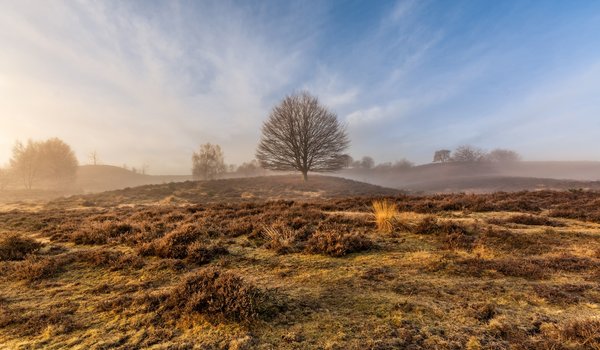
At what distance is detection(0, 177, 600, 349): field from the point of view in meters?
3.30

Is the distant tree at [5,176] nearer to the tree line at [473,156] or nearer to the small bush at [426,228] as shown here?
the small bush at [426,228]

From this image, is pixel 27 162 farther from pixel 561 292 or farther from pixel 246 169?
pixel 561 292

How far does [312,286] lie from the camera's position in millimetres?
4750

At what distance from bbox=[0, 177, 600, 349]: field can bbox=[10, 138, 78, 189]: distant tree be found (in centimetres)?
5839

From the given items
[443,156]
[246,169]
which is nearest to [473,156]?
[443,156]

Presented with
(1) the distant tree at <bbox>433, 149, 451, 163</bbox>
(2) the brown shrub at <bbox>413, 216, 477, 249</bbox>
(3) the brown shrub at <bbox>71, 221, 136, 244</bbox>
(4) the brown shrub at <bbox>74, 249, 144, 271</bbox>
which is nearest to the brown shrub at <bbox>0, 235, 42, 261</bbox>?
(3) the brown shrub at <bbox>71, 221, 136, 244</bbox>

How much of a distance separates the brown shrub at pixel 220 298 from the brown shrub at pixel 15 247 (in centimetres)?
582

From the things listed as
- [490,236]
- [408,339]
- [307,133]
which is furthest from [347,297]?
[307,133]

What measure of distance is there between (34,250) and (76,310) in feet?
16.0

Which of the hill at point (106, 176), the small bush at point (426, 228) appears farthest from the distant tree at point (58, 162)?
the small bush at point (426, 228)

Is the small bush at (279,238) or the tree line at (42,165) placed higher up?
the tree line at (42,165)

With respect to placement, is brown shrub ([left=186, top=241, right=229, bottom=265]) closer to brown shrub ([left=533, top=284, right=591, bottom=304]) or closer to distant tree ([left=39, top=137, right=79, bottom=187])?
brown shrub ([left=533, top=284, right=591, bottom=304])

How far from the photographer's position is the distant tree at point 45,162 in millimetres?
48594

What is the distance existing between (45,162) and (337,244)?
221 ft
